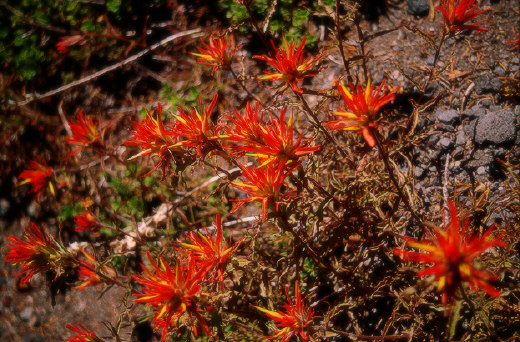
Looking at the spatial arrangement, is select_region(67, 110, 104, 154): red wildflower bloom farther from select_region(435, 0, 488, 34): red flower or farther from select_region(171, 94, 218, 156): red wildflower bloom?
select_region(435, 0, 488, 34): red flower

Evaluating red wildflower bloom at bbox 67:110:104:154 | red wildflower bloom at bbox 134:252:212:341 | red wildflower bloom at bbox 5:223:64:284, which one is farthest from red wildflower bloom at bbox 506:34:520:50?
red wildflower bloom at bbox 5:223:64:284

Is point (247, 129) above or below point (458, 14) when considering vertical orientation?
below

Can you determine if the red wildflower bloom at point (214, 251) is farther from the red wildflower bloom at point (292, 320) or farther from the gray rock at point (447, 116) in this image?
the gray rock at point (447, 116)

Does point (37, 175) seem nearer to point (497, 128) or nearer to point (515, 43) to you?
point (497, 128)

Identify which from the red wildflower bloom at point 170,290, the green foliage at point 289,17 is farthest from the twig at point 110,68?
the red wildflower bloom at point 170,290

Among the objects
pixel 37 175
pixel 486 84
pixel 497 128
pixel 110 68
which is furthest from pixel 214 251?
pixel 110 68

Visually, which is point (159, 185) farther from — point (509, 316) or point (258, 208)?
point (509, 316)

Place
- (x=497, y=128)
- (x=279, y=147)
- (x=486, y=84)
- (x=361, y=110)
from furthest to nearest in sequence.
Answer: (x=486, y=84), (x=497, y=128), (x=279, y=147), (x=361, y=110)
